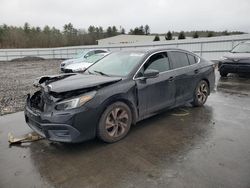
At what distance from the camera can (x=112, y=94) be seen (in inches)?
154

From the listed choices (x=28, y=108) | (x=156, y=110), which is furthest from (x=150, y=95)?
(x=28, y=108)

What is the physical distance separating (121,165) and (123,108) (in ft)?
3.62

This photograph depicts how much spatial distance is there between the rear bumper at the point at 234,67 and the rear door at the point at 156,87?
5.65 meters

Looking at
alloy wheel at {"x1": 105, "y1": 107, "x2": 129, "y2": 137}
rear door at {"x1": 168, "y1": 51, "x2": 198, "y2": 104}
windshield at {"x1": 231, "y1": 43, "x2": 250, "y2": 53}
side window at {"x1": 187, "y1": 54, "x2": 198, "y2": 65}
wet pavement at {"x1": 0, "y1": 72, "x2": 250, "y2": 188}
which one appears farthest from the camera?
windshield at {"x1": 231, "y1": 43, "x2": 250, "y2": 53}

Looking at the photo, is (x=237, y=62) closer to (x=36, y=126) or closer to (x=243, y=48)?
(x=243, y=48)

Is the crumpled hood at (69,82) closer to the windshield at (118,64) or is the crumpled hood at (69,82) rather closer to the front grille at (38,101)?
the front grille at (38,101)

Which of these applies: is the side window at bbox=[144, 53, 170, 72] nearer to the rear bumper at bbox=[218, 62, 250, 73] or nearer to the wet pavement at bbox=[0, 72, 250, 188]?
the wet pavement at bbox=[0, 72, 250, 188]

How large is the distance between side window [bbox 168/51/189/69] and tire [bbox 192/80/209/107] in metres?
0.75

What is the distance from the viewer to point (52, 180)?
9.95 feet

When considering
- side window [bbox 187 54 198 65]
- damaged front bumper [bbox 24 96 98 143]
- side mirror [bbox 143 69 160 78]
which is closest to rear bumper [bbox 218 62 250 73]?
side window [bbox 187 54 198 65]

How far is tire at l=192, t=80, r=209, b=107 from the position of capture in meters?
5.84

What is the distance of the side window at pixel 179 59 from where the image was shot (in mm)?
5230

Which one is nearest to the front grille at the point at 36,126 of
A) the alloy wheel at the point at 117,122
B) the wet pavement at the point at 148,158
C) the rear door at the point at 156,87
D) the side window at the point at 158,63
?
the wet pavement at the point at 148,158

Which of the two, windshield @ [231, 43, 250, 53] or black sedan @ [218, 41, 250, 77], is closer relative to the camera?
black sedan @ [218, 41, 250, 77]
